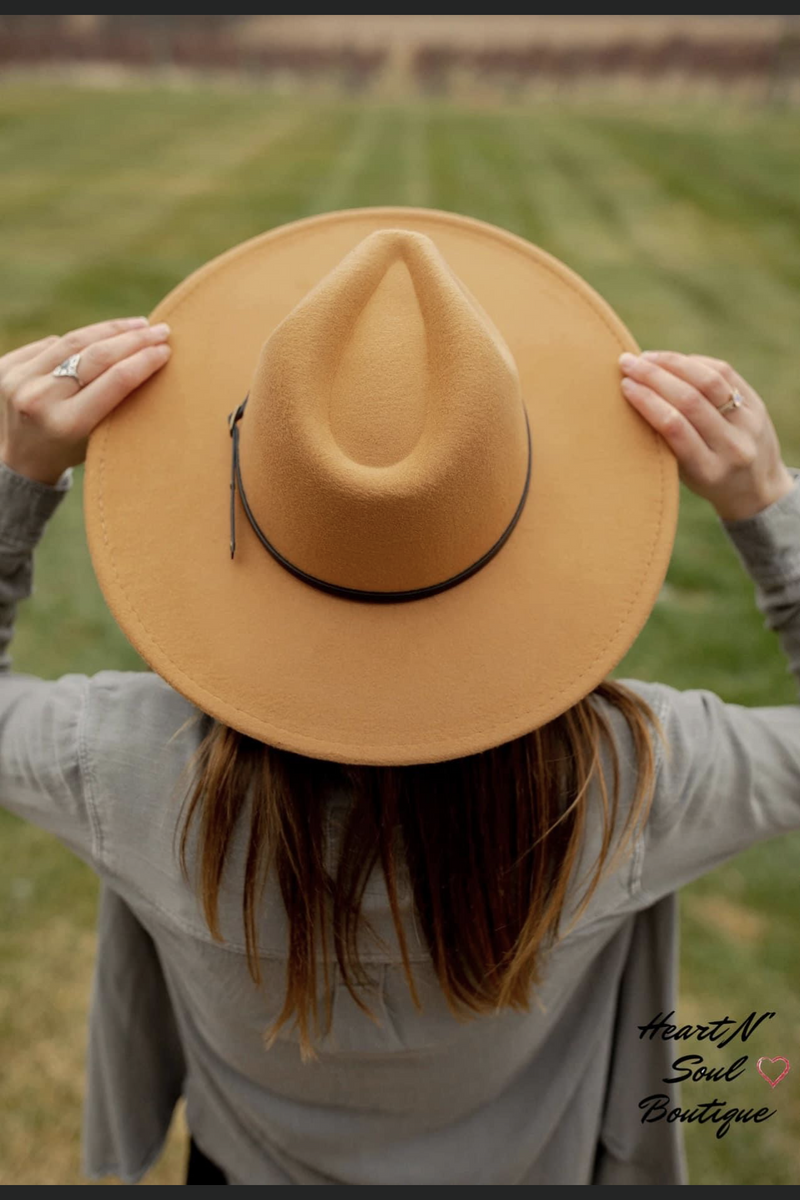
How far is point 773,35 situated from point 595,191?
18.6ft

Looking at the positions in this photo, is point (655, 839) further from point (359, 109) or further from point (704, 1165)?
point (359, 109)

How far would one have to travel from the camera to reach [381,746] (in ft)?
3.16

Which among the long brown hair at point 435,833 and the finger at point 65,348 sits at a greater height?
the finger at point 65,348

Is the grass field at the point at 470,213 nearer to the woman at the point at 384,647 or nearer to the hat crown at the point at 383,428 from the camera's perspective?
the woman at the point at 384,647

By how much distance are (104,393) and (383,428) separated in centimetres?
39

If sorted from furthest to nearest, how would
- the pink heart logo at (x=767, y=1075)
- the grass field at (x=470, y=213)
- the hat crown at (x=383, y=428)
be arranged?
the grass field at (x=470, y=213) < the pink heart logo at (x=767, y=1075) < the hat crown at (x=383, y=428)

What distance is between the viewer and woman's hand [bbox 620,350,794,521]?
1.11 m

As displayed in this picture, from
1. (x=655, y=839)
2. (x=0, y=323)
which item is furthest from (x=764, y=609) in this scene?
(x=0, y=323)

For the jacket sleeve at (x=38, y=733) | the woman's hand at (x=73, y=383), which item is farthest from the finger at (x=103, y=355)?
the jacket sleeve at (x=38, y=733)

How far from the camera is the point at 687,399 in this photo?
110 centimetres

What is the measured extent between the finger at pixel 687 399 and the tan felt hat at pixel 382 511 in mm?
47

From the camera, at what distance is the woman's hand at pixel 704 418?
3.63 feet

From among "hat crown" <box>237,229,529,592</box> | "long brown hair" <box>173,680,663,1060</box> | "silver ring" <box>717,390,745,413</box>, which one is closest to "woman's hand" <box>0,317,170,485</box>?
"hat crown" <box>237,229,529,592</box>

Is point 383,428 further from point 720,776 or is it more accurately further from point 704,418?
Result: point 720,776
